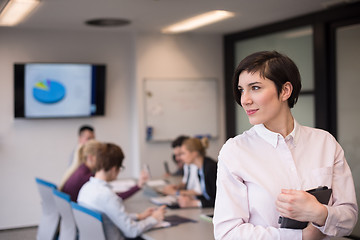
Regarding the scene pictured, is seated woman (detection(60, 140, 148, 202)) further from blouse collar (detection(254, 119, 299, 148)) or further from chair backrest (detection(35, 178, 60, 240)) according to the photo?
blouse collar (detection(254, 119, 299, 148))

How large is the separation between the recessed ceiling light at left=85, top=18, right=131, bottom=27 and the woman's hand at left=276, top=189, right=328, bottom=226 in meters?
4.68

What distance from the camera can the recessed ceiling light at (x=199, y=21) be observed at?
5462 millimetres

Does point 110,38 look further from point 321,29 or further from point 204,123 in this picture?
point 321,29

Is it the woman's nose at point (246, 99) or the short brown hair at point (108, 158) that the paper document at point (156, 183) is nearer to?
the short brown hair at point (108, 158)

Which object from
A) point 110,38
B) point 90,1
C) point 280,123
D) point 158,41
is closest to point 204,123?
point 158,41

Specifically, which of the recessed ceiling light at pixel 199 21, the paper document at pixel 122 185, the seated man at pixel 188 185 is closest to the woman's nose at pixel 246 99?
the seated man at pixel 188 185

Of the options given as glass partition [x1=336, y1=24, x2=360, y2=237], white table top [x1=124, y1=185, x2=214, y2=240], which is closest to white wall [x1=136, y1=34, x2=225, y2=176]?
glass partition [x1=336, y1=24, x2=360, y2=237]

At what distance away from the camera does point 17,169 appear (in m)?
6.33

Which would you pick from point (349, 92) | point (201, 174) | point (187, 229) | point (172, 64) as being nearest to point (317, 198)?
point (187, 229)

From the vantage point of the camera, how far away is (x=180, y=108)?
6.91 meters

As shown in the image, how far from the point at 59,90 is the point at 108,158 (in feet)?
10.4

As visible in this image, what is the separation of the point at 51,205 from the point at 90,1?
2072mm

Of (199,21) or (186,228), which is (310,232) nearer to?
(186,228)

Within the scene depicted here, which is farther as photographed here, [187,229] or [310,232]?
[187,229]
